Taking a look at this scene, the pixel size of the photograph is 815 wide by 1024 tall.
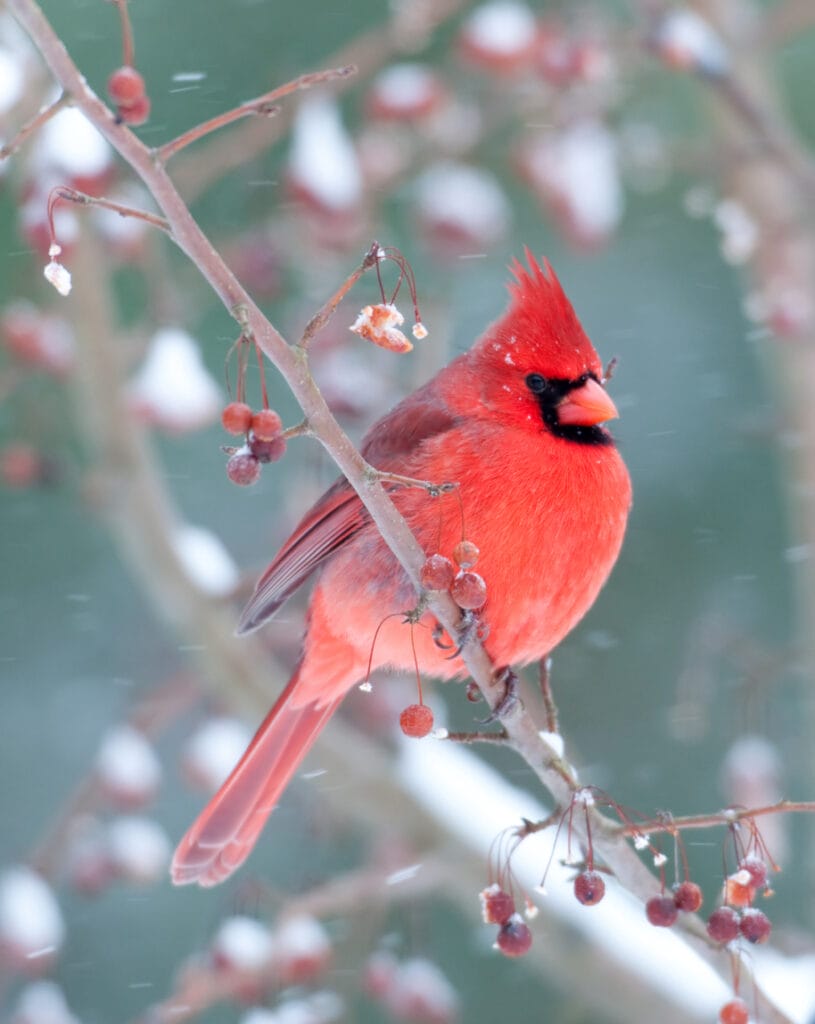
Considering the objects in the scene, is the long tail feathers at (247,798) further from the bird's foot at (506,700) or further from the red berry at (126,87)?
the red berry at (126,87)

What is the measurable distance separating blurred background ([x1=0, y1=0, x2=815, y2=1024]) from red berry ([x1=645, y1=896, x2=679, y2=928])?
0.78 m

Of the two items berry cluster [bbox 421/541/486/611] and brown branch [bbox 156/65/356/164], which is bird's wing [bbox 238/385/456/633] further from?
brown branch [bbox 156/65/356/164]

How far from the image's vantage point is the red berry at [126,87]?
1229mm

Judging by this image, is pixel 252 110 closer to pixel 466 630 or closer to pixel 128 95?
pixel 128 95

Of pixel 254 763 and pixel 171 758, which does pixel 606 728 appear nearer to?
pixel 171 758

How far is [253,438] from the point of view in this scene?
1.47 metres

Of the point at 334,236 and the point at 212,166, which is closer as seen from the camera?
the point at 212,166

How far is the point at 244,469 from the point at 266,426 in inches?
2.1

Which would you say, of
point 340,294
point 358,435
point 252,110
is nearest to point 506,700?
point 340,294

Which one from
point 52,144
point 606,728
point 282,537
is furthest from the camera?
point 606,728

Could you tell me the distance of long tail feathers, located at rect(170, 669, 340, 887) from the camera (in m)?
2.52

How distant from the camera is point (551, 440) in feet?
7.41

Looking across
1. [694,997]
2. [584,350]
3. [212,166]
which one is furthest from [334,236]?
[694,997]

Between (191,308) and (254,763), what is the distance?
162 centimetres
